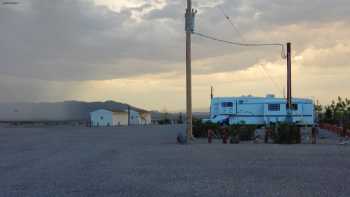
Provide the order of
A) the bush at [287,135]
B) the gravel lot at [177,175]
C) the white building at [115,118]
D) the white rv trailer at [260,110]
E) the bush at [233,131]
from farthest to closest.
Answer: the white building at [115,118]
the white rv trailer at [260,110]
the bush at [233,131]
the bush at [287,135]
the gravel lot at [177,175]

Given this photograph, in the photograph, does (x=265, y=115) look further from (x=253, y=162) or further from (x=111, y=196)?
(x=111, y=196)

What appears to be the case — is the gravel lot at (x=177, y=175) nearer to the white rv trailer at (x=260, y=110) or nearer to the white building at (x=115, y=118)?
the white rv trailer at (x=260, y=110)

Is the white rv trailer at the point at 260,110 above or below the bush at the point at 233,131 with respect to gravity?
above

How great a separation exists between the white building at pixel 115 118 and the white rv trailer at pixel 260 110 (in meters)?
33.7

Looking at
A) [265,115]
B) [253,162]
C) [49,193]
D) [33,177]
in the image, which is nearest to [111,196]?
[49,193]

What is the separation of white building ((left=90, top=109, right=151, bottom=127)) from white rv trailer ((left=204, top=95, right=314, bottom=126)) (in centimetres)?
3374

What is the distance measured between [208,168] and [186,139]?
1254 centimetres

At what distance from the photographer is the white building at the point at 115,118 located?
80.5 meters

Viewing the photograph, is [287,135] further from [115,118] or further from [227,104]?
[115,118]

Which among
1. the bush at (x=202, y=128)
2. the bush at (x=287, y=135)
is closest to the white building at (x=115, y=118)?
the bush at (x=202, y=128)

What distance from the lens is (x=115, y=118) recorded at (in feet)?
272

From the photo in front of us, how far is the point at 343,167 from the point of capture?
14617 millimetres

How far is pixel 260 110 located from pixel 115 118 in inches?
1550

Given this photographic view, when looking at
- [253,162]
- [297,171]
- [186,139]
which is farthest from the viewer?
[186,139]
